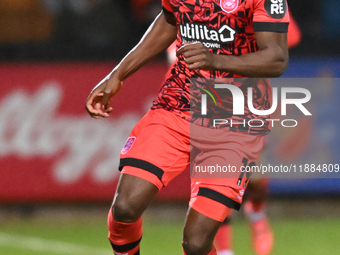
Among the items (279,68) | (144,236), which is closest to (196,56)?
(279,68)

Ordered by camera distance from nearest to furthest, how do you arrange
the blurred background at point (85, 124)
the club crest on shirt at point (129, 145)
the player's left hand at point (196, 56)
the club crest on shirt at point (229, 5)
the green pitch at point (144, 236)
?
1. the player's left hand at point (196, 56)
2. the club crest on shirt at point (229, 5)
3. the club crest on shirt at point (129, 145)
4. the green pitch at point (144, 236)
5. the blurred background at point (85, 124)

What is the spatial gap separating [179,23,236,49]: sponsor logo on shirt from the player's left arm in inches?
7.0

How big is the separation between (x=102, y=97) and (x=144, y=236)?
195 centimetres

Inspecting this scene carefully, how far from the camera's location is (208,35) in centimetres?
298

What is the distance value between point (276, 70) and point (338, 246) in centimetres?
231

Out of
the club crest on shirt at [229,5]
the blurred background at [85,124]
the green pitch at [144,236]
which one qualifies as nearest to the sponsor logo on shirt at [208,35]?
the club crest on shirt at [229,5]

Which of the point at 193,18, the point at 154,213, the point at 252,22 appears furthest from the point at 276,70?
the point at 154,213

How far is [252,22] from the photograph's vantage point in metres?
2.92

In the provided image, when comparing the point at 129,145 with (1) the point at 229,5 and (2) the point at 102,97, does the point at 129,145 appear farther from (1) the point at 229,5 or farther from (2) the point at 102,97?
(1) the point at 229,5

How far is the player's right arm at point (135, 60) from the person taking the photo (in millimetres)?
3211

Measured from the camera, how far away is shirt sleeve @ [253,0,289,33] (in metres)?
2.78

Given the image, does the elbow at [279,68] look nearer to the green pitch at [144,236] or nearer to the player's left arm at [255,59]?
the player's left arm at [255,59]

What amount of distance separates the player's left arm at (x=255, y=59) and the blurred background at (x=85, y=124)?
2.73 metres

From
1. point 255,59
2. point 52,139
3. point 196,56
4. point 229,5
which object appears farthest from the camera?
point 52,139
